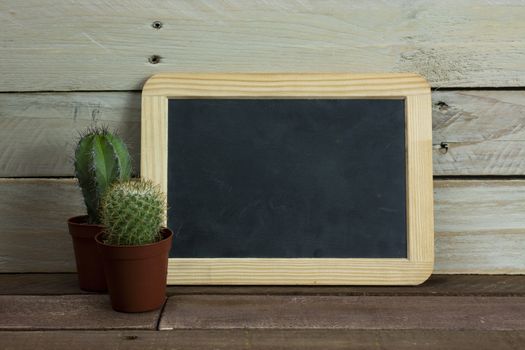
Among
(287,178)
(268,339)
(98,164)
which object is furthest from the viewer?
(287,178)

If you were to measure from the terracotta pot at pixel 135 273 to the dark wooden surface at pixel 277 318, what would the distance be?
0.02 m

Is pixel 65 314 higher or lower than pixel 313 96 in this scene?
lower

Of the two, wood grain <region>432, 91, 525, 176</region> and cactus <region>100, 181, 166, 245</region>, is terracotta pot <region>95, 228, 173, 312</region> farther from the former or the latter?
wood grain <region>432, 91, 525, 176</region>

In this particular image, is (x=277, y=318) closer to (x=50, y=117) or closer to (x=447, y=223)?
(x=447, y=223)

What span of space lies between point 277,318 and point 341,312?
0.36 ft

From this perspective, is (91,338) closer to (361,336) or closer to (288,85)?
(361,336)

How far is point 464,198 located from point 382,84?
0.30 m

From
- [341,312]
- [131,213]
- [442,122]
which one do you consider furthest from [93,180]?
[442,122]

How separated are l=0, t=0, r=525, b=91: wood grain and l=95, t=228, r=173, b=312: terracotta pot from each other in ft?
1.29

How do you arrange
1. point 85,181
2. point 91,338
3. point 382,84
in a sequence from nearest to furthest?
1. point 91,338
2. point 85,181
3. point 382,84

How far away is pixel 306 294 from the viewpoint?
964 millimetres

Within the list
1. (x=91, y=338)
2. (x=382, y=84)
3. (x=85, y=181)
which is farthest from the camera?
(x=382, y=84)

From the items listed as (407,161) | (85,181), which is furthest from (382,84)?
(85,181)

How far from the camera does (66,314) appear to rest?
877mm
